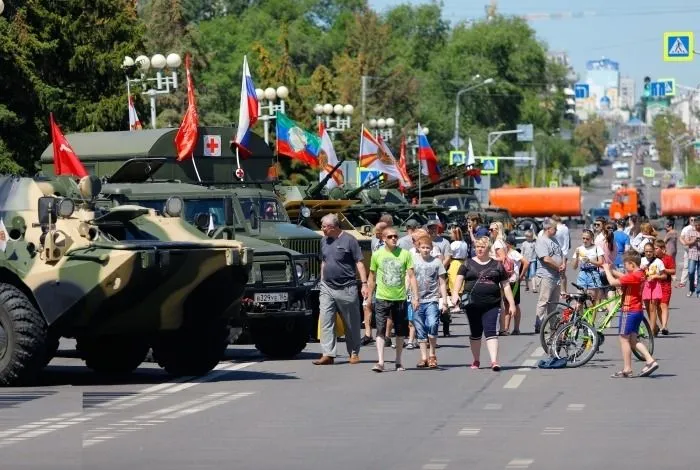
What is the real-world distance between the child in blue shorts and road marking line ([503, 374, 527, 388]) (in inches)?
38.7

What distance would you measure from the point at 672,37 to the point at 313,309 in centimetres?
3281

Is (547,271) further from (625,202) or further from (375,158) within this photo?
(625,202)

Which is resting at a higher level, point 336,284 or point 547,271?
point 336,284

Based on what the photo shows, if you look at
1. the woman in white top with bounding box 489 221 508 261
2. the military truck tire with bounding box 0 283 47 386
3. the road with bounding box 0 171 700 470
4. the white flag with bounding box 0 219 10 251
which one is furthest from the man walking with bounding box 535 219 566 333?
the military truck tire with bounding box 0 283 47 386

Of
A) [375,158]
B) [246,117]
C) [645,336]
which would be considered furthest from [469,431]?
[375,158]

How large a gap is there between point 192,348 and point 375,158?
2533 centimetres

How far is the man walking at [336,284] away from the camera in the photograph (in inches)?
858

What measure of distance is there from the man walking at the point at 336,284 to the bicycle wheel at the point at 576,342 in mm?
2291

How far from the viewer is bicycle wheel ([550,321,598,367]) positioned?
71.4 ft

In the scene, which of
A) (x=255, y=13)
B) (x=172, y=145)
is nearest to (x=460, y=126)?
(x=255, y=13)

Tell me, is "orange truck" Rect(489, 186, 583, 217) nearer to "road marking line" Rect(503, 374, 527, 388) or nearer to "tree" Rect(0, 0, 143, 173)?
"tree" Rect(0, 0, 143, 173)

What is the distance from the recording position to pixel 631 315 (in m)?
20.3

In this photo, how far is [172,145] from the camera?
30.4 m

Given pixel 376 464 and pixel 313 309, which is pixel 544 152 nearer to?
pixel 313 309
